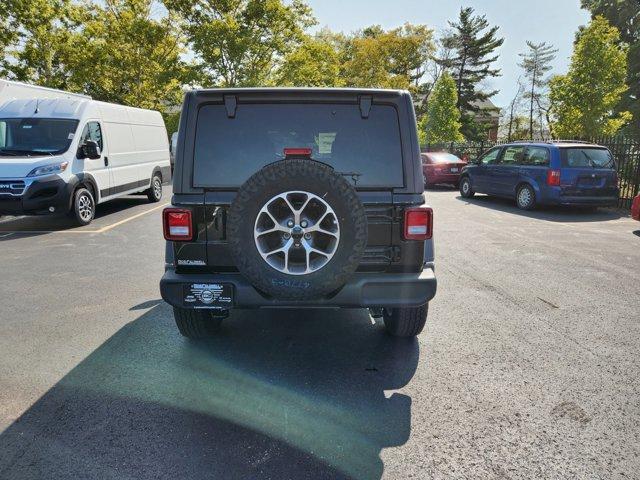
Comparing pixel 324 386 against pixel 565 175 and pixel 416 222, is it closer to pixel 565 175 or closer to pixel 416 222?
pixel 416 222

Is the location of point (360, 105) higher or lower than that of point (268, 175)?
higher

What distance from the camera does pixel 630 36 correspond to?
122ft

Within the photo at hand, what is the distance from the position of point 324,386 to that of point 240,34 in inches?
946

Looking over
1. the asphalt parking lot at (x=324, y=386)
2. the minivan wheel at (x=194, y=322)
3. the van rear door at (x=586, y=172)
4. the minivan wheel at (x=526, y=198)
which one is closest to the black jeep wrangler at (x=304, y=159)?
the minivan wheel at (x=194, y=322)

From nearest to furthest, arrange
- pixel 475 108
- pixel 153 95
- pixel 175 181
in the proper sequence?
pixel 175 181 → pixel 153 95 → pixel 475 108

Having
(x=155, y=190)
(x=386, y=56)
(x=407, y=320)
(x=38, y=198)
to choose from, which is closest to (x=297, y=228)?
(x=407, y=320)

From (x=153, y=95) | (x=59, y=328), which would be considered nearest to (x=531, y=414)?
(x=59, y=328)

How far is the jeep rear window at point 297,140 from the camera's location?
10.5ft

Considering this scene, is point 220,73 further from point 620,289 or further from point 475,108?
point 475,108

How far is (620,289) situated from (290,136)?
14.5 feet

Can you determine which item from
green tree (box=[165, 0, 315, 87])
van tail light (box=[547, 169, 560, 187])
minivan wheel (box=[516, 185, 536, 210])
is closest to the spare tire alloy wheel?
van tail light (box=[547, 169, 560, 187])

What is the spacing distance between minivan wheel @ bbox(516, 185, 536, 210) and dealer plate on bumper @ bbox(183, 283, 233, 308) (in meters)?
10.1

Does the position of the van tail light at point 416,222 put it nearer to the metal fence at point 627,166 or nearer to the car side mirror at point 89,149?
the car side mirror at point 89,149

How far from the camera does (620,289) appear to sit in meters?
5.28
